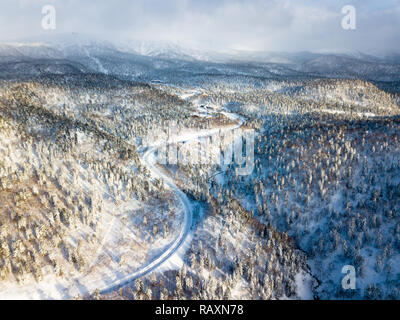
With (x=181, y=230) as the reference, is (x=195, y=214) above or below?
above

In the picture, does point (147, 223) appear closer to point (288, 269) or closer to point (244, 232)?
point (244, 232)

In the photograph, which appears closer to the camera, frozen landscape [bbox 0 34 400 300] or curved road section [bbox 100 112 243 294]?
curved road section [bbox 100 112 243 294]

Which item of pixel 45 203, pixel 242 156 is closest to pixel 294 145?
pixel 242 156
